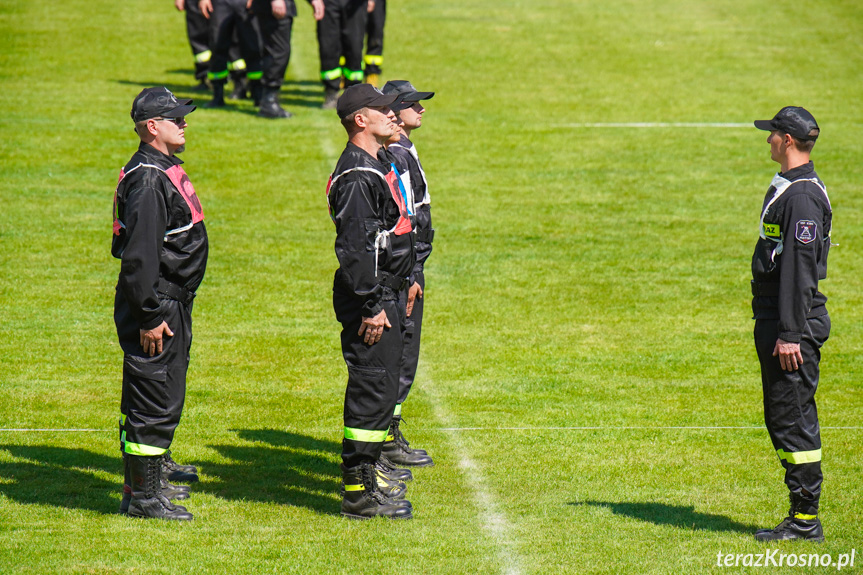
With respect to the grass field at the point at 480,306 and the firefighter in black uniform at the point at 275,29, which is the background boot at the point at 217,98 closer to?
the grass field at the point at 480,306

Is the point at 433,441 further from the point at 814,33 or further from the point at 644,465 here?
the point at 814,33

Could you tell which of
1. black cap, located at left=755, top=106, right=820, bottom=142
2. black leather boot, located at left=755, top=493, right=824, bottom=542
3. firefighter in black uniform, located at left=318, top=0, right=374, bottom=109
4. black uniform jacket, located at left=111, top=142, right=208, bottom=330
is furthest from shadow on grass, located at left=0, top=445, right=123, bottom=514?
firefighter in black uniform, located at left=318, top=0, right=374, bottom=109

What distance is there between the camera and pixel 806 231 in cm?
582

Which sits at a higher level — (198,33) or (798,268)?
(798,268)

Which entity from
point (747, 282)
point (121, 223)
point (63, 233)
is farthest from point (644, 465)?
point (63, 233)

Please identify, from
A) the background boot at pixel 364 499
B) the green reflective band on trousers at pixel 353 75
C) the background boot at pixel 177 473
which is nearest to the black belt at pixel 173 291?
the background boot at pixel 177 473

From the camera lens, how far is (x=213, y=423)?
317 inches

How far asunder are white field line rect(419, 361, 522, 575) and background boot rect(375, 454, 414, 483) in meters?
0.38

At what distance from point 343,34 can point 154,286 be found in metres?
11.0

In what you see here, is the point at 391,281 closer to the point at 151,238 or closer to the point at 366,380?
the point at 366,380

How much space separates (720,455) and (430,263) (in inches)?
207

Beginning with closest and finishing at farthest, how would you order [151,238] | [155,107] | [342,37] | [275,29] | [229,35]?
[151,238] → [155,107] → [275,29] → [229,35] → [342,37]

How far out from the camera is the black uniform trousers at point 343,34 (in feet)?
52.8

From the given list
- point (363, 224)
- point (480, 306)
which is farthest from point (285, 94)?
point (363, 224)
